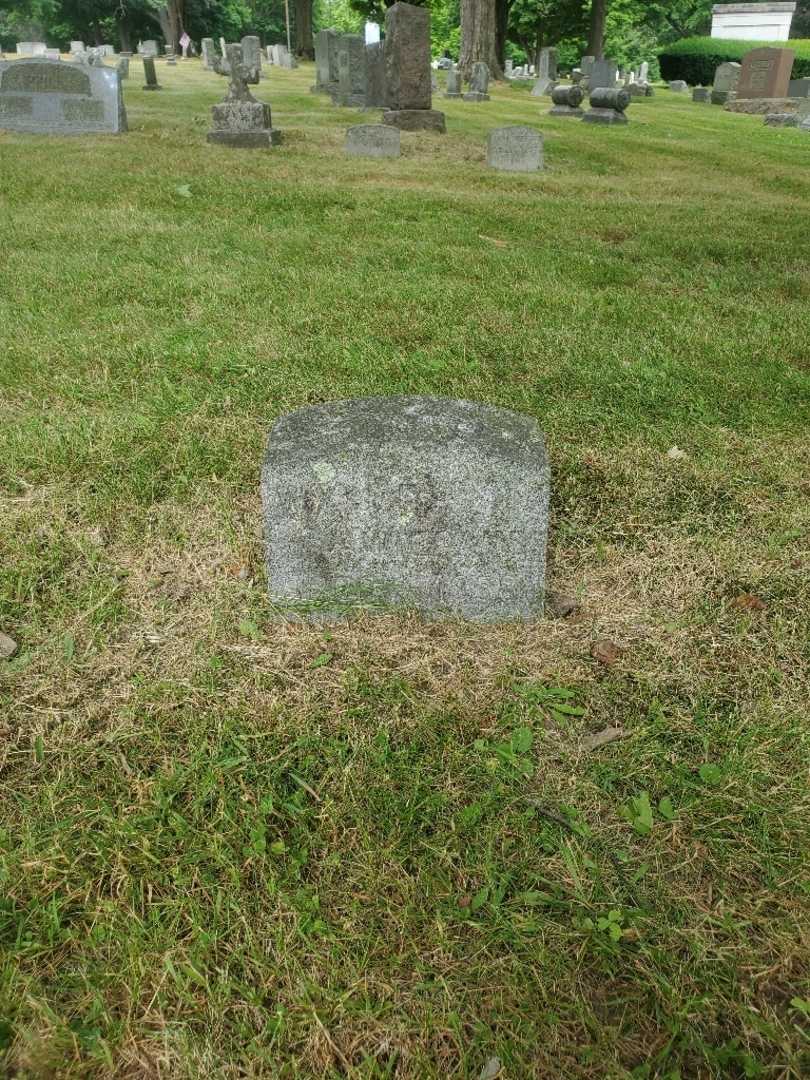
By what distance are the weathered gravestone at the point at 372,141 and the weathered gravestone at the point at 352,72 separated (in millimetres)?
7816

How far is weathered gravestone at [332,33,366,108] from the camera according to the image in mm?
18562

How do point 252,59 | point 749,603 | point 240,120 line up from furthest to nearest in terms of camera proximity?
1. point 252,59
2. point 240,120
3. point 749,603

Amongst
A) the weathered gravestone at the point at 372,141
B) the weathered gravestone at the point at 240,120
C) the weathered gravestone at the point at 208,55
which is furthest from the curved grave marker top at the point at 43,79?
the weathered gravestone at the point at 208,55

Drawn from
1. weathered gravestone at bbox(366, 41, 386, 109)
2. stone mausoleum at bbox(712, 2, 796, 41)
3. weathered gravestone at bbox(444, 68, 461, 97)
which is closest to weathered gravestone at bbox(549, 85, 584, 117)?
weathered gravestone at bbox(366, 41, 386, 109)

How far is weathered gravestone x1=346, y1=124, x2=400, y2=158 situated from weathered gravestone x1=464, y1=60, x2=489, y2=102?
12.1 meters

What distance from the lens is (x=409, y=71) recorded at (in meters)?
14.8

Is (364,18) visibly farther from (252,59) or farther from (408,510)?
(408,510)

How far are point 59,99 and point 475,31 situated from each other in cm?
1592

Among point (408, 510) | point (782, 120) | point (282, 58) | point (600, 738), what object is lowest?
point (600, 738)

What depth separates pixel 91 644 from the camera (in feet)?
8.26

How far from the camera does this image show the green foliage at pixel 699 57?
37.0 metres

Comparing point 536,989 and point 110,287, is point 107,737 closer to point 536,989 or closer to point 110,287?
point 536,989

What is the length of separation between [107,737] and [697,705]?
1.75 m

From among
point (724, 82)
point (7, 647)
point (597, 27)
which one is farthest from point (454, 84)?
point (7, 647)
